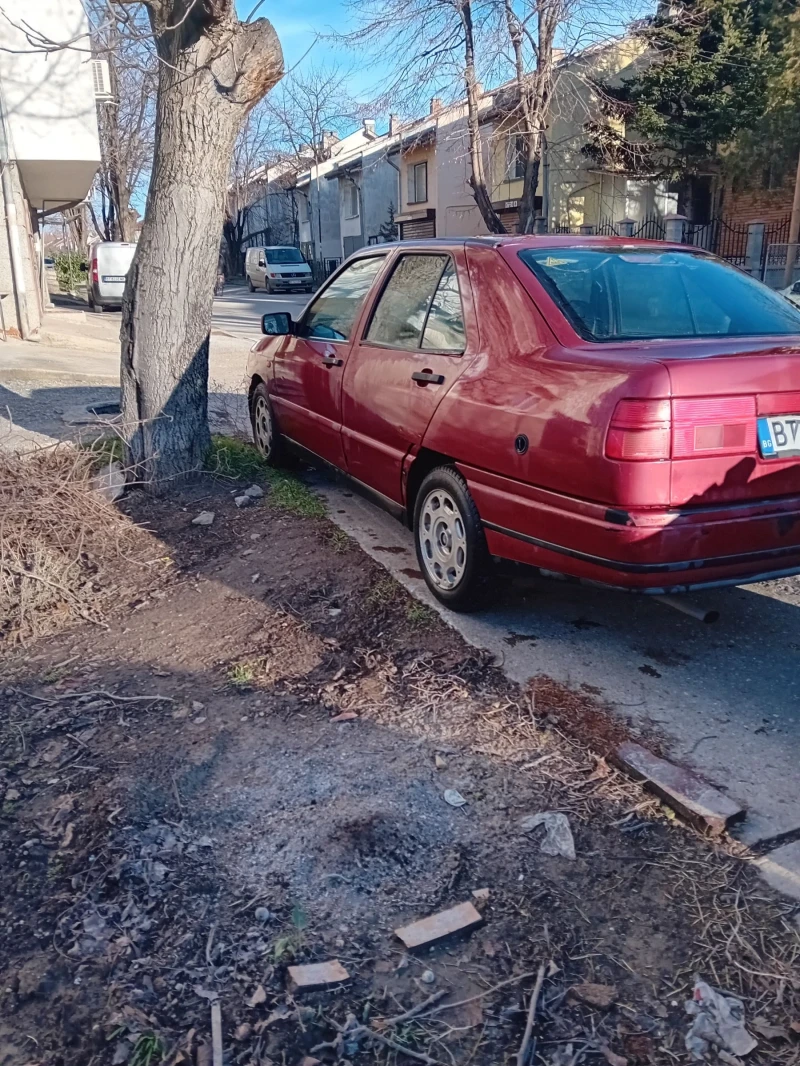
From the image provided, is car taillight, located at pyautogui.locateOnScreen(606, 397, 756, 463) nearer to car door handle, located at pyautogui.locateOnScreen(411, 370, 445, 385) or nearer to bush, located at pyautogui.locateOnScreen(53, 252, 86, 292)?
car door handle, located at pyautogui.locateOnScreen(411, 370, 445, 385)

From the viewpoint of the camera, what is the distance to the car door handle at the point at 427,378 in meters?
4.19

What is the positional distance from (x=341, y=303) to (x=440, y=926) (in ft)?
13.6

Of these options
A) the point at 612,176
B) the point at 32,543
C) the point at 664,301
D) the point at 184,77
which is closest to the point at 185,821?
the point at 32,543

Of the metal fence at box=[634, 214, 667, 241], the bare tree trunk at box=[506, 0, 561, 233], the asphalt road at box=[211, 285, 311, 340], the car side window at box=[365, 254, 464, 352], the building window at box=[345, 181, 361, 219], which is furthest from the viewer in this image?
the building window at box=[345, 181, 361, 219]

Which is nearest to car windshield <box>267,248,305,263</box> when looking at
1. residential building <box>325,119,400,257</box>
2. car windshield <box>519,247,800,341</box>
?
residential building <box>325,119,400,257</box>

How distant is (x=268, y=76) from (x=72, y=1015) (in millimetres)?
5488

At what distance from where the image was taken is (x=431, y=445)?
4.22 meters

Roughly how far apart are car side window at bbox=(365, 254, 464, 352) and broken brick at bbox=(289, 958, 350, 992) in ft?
8.98

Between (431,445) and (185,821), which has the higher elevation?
(431,445)

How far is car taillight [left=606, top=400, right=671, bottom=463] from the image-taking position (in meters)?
3.13

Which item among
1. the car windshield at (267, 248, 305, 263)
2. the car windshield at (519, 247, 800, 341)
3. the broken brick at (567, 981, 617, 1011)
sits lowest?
the broken brick at (567, 981, 617, 1011)

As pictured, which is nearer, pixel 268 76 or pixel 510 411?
pixel 510 411

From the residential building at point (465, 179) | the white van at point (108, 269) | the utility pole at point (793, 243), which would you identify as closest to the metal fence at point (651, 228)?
the residential building at point (465, 179)

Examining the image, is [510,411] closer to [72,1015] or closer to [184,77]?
[72,1015]
